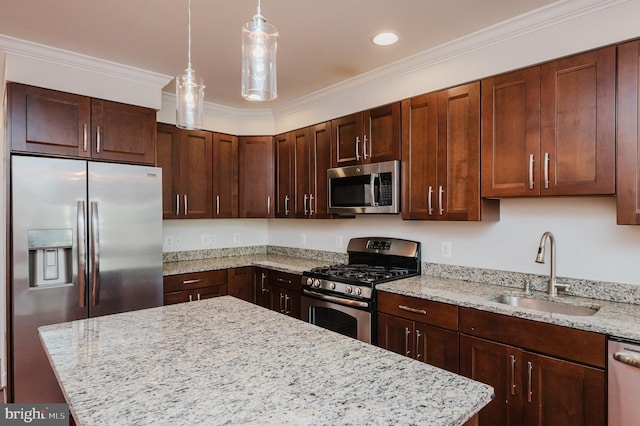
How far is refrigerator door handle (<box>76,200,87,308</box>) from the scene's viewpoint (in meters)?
2.58

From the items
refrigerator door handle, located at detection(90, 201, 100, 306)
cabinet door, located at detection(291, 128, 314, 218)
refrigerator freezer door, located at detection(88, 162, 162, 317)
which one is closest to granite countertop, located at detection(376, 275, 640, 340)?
cabinet door, located at detection(291, 128, 314, 218)

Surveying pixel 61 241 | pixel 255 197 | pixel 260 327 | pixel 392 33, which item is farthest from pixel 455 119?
pixel 61 241

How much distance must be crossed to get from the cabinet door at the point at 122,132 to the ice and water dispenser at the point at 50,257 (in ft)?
2.13

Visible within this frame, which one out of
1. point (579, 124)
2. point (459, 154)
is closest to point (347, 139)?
point (459, 154)

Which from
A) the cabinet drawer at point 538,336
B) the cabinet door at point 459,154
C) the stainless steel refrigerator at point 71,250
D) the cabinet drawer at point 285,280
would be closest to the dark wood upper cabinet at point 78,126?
the stainless steel refrigerator at point 71,250

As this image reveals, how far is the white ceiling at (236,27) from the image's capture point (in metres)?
2.06

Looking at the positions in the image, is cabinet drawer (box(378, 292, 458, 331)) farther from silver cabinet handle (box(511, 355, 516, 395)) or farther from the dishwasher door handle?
the dishwasher door handle

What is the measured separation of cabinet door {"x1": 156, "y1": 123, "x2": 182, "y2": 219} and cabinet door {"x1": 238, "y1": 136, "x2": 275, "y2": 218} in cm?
69

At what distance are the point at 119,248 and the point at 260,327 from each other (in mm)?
1767

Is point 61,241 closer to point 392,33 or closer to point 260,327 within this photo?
point 260,327

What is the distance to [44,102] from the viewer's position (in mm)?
2570

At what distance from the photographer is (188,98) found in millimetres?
1612

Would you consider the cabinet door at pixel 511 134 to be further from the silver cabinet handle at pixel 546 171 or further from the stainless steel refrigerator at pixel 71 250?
the stainless steel refrigerator at pixel 71 250

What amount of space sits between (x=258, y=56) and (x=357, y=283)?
5.96 feet
